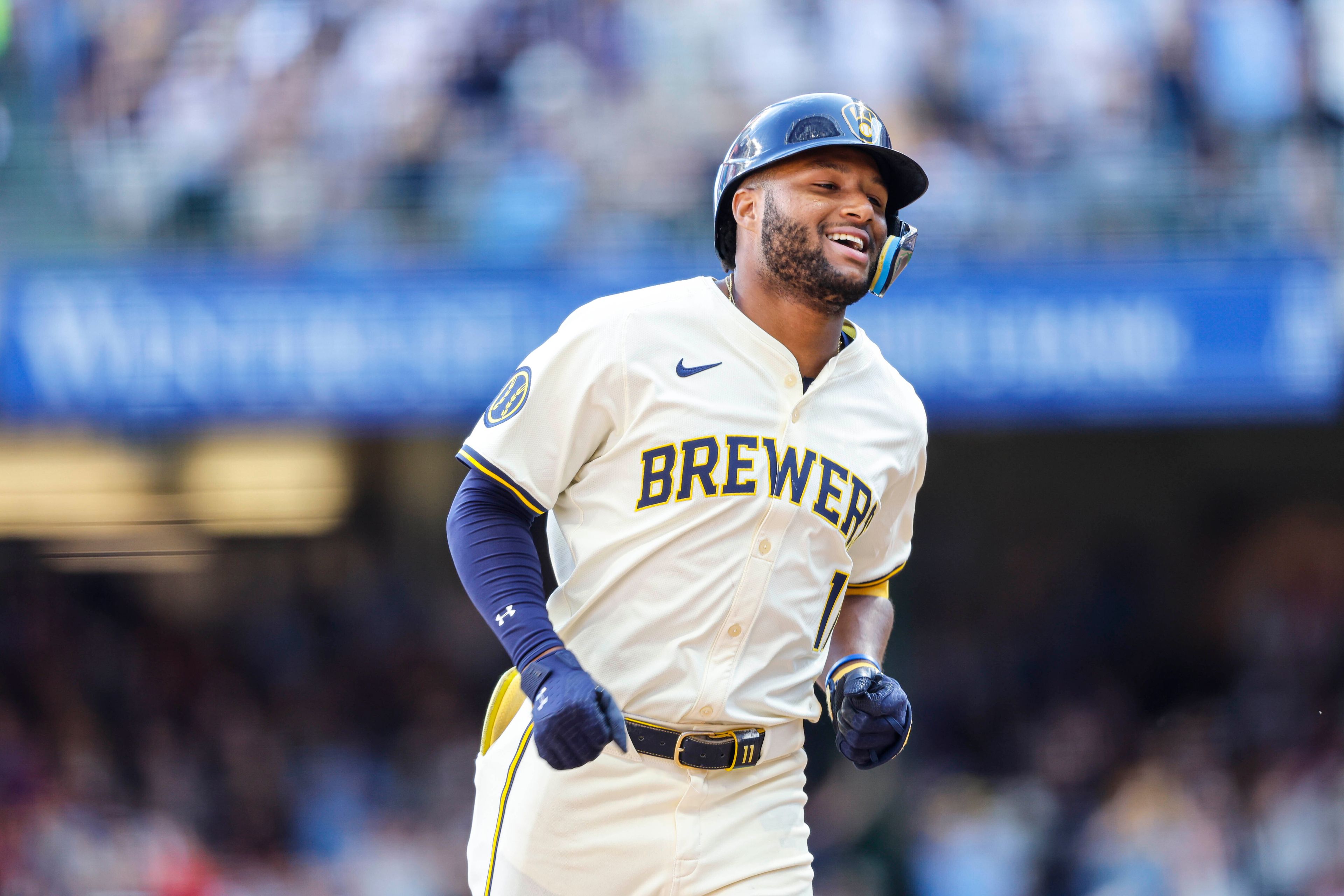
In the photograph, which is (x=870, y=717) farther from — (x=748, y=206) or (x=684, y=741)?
(x=748, y=206)

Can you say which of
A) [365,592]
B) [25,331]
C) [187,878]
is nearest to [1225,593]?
[365,592]

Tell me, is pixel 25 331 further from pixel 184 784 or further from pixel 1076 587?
pixel 1076 587

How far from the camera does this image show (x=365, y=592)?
318 inches

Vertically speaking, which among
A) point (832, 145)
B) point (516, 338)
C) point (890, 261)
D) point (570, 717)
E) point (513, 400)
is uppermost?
point (832, 145)

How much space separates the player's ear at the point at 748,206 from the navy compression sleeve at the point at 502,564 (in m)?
0.61

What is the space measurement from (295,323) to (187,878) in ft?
8.31

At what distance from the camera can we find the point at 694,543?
219 cm

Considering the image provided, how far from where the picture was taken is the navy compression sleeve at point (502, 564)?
2.08 m

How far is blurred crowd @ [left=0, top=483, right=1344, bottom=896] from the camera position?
649 cm

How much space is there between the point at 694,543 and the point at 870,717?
→ 430mm

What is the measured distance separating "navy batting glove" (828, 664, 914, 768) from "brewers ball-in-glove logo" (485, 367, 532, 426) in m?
0.70

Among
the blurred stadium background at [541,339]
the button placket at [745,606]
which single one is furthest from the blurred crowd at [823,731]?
the button placket at [745,606]

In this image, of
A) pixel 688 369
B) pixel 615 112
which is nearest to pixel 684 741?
pixel 688 369

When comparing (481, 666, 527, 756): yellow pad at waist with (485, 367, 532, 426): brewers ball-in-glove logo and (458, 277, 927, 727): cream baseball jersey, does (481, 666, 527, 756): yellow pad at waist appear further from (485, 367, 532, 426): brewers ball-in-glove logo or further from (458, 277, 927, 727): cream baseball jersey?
(485, 367, 532, 426): brewers ball-in-glove logo
